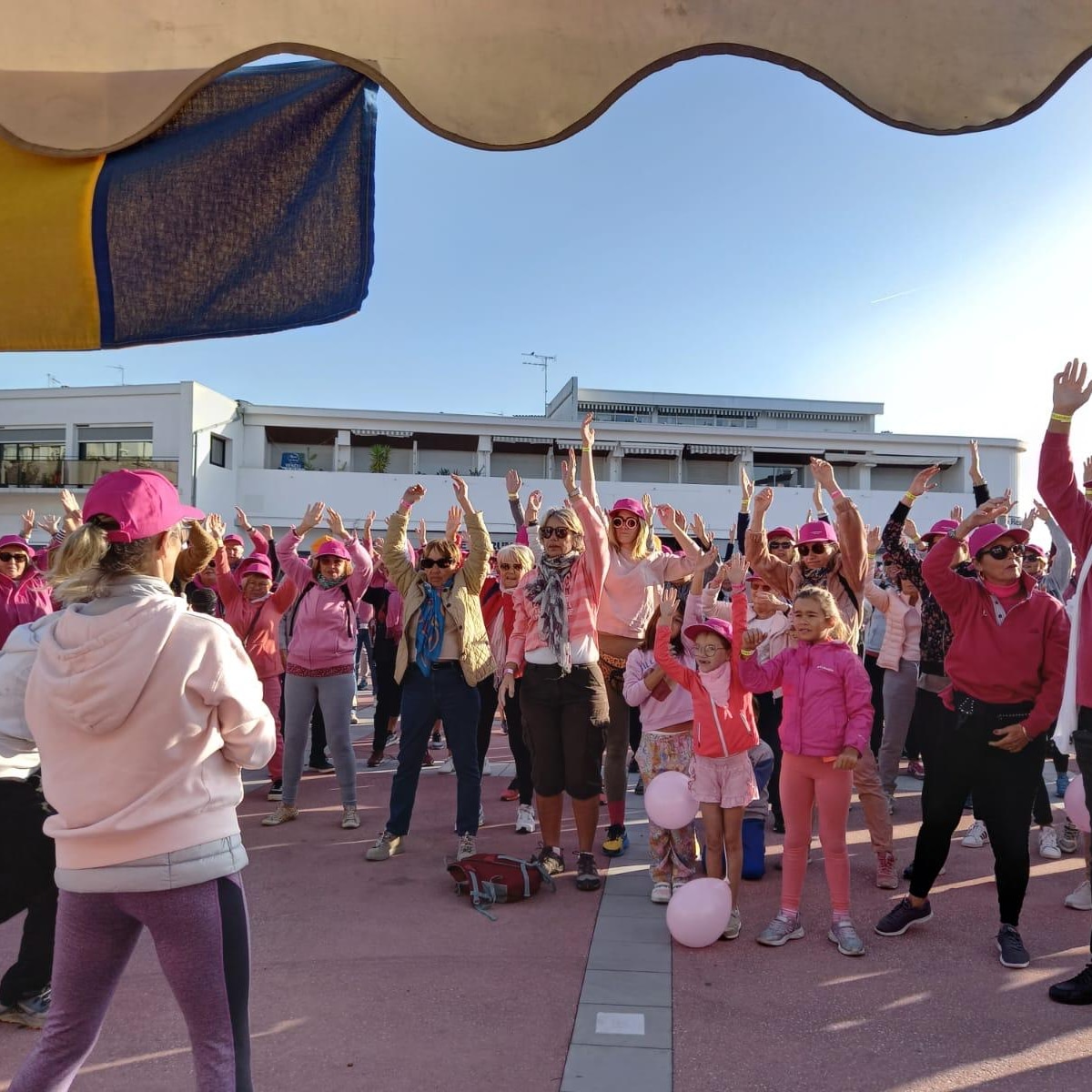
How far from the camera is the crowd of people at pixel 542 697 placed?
2.15m

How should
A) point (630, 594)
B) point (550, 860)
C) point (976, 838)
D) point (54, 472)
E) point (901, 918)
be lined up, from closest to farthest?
point (901, 918), point (550, 860), point (630, 594), point (976, 838), point (54, 472)

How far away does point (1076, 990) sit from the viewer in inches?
146

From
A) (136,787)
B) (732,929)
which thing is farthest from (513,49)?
(732,929)

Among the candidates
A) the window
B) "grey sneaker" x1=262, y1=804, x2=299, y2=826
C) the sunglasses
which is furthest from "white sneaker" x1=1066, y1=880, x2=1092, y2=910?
the window

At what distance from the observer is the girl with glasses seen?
4.17m

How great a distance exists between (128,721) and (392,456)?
37.9m

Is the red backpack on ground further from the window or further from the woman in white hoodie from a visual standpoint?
the window

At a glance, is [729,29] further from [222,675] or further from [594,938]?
[594,938]

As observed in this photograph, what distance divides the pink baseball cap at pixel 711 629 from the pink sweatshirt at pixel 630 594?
2.42 feet

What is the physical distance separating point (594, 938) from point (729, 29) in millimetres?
3937

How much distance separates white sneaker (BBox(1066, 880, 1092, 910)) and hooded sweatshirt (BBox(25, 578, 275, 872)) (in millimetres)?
4733

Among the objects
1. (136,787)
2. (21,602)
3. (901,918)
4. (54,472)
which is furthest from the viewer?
(54,472)

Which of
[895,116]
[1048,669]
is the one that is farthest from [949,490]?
[895,116]

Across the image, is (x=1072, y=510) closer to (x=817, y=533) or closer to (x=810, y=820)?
(x=817, y=533)
